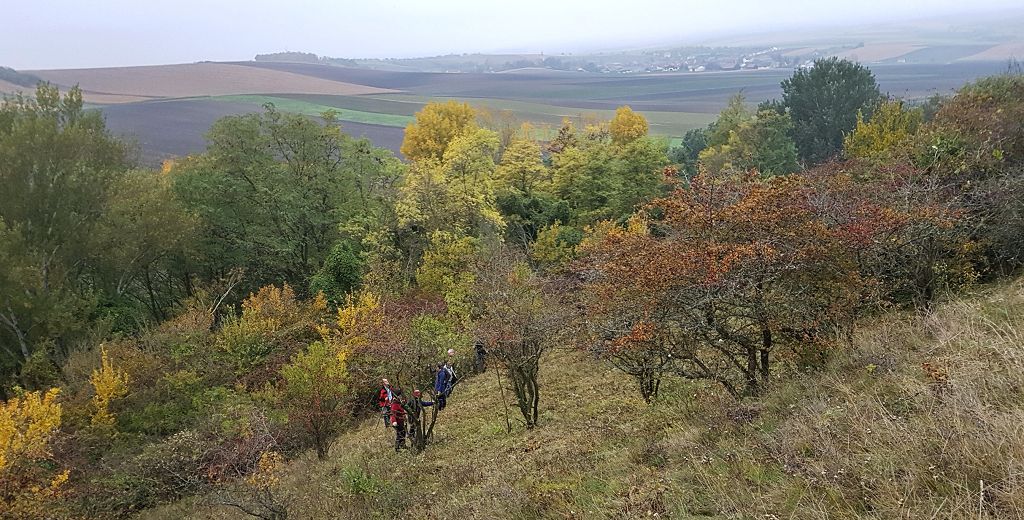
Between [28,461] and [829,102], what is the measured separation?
2062 inches

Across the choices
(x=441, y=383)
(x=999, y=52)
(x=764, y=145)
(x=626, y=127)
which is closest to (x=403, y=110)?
(x=626, y=127)

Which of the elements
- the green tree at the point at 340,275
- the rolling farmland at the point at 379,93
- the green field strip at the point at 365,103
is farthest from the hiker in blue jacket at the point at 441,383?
the green field strip at the point at 365,103

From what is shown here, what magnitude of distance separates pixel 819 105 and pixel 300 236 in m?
41.5

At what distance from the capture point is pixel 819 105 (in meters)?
45.7

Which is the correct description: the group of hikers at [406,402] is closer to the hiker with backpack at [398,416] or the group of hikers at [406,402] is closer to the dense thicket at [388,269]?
the hiker with backpack at [398,416]

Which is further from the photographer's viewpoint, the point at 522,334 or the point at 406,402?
the point at 406,402

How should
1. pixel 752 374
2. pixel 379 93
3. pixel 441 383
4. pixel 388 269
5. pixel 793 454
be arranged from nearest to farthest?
1. pixel 793 454
2. pixel 752 374
3. pixel 441 383
4. pixel 388 269
5. pixel 379 93

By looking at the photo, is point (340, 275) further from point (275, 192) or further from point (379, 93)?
point (379, 93)

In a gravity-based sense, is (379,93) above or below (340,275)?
above

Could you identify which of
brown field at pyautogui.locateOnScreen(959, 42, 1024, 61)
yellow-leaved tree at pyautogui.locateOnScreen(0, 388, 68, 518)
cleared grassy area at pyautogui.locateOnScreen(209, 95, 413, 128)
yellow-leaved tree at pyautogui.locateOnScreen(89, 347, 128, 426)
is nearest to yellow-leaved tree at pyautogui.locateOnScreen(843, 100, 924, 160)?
Result: yellow-leaved tree at pyautogui.locateOnScreen(89, 347, 128, 426)

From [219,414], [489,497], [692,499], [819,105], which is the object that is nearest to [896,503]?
[692,499]

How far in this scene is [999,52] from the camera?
15988cm

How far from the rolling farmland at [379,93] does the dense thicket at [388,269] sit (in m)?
37.9

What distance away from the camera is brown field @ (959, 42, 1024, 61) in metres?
146
